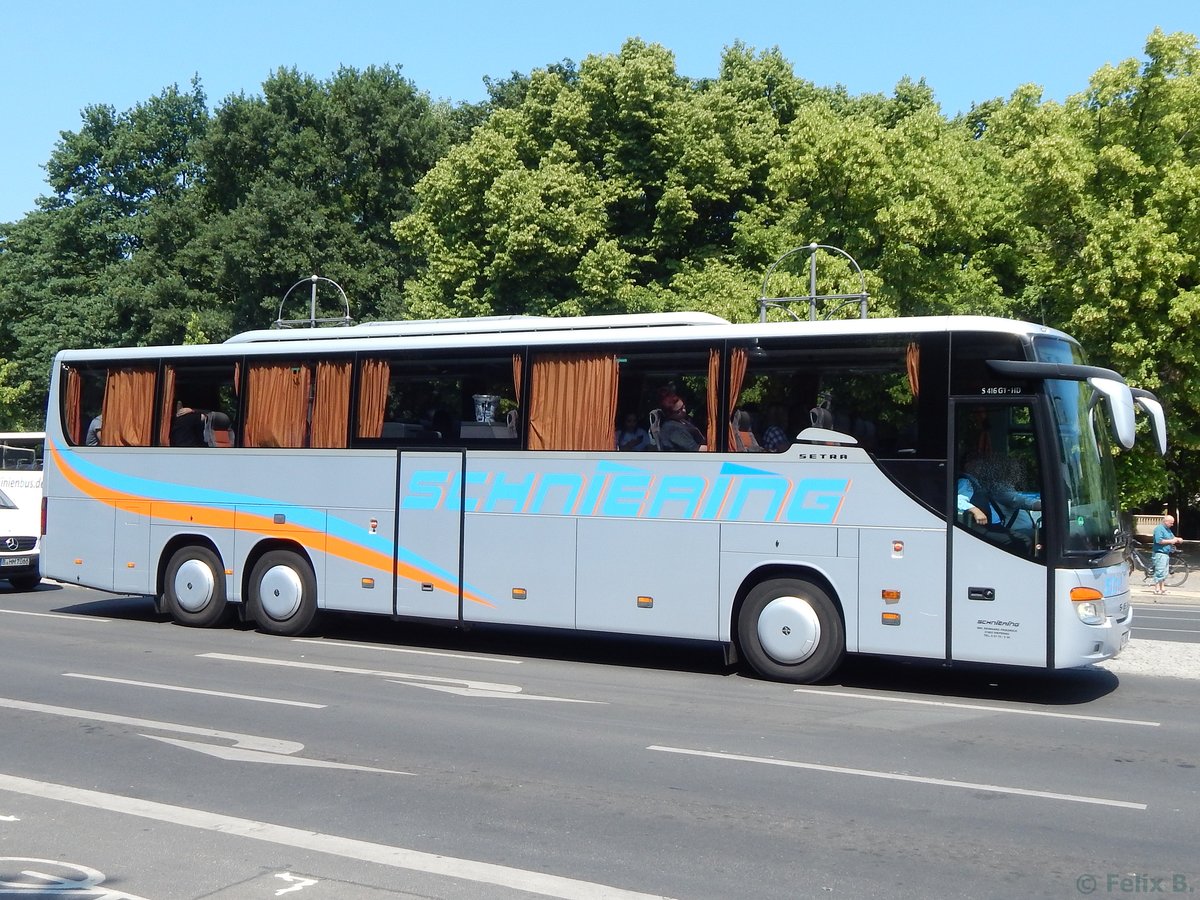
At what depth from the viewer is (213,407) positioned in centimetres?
1675

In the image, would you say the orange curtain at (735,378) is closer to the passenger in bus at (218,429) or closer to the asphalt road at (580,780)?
the asphalt road at (580,780)

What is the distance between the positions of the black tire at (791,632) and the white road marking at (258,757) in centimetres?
524

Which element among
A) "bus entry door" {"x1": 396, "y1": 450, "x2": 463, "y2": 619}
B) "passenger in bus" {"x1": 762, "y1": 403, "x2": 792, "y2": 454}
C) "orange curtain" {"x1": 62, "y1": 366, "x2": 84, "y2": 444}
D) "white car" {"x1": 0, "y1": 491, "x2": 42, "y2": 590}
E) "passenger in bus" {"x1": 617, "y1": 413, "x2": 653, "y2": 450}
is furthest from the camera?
"white car" {"x1": 0, "y1": 491, "x2": 42, "y2": 590}

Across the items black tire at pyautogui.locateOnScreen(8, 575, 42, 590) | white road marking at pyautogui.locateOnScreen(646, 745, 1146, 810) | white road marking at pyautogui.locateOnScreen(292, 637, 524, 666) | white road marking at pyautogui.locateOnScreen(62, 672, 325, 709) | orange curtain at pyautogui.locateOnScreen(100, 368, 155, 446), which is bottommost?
white road marking at pyautogui.locateOnScreen(646, 745, 1146, 810)

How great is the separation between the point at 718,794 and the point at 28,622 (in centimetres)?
1260

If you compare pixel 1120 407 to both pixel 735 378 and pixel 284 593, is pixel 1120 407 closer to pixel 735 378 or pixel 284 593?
pixel 735 378

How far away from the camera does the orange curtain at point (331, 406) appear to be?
1556cm

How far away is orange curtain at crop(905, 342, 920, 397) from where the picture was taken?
39.7ft

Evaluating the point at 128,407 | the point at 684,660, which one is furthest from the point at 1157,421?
the point at 128,407

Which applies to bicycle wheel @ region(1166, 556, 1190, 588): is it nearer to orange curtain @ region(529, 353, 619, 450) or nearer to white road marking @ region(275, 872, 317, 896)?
orange curtain @ region(529, 353, 619, 450)

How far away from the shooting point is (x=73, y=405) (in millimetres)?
17922

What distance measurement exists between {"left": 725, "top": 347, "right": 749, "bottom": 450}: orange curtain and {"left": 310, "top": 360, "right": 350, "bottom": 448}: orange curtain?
16.6 ft

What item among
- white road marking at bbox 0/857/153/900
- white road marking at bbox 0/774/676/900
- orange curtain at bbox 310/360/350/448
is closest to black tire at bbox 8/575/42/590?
orange curtain at bbox 310/360/350/448

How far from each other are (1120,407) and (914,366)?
1908 millimetres
